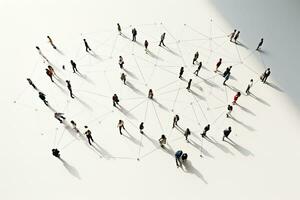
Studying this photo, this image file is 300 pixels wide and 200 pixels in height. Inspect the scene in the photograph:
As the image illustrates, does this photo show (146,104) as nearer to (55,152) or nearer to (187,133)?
(187,133)

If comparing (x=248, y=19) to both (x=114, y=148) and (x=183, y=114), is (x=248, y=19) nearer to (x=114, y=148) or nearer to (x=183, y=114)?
(x=183, y=114)

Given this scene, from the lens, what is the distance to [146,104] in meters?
19.0

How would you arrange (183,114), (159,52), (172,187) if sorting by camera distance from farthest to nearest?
(159,52)
(183,114)
(172,187)

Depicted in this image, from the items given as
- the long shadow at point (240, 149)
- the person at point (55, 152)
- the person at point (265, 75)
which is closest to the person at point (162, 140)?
the long shadow at point (240, 149)

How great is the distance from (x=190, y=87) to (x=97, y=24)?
8.76 m

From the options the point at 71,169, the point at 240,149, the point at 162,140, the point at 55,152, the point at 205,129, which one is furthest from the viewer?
the point at 240,149

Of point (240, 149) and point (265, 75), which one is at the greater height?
point (265, 75)

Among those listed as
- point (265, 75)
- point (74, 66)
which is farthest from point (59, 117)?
point (265, 75)

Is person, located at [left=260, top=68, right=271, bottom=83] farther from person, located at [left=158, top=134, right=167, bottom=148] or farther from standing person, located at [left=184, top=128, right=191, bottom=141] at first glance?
person, located at [left=158, top=134, right=167, bottom=148]

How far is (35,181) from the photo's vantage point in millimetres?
16047

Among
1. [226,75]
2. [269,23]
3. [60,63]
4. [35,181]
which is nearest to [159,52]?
[226,75]

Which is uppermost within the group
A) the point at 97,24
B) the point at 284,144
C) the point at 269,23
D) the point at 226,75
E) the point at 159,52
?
the point at 269,23

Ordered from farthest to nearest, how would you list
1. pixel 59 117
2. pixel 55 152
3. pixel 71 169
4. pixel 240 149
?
pixel 59 117
pixel 240 149
pixel 71 169
pixel 55 152

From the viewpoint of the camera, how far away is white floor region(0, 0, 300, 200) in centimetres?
1611
